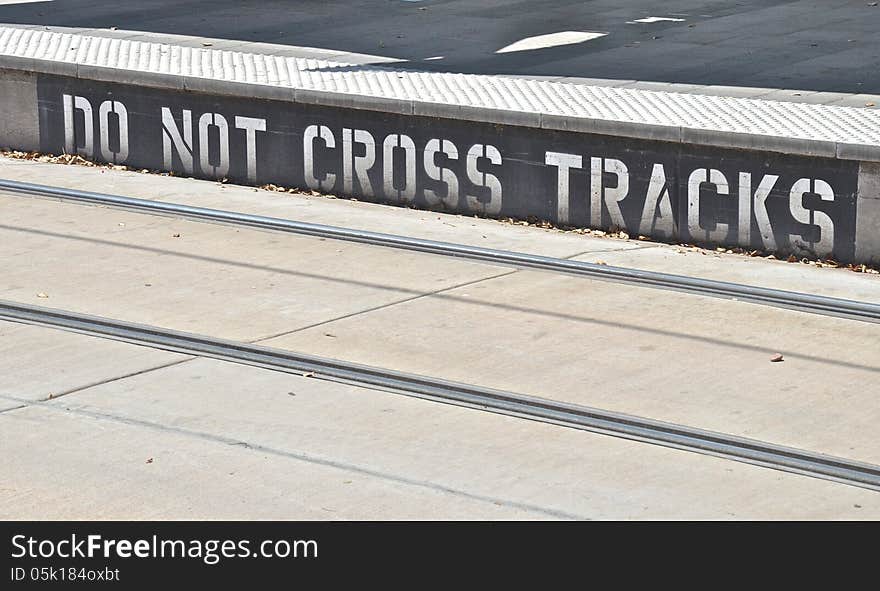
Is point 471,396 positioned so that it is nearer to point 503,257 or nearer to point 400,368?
point 400,368

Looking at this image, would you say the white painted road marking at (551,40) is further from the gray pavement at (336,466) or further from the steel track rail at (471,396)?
the gray pavement at (336,466)

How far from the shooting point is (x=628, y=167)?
442 inches

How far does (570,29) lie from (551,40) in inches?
30.1

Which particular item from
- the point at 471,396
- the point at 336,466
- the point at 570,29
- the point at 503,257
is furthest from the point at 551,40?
the point at 336,466

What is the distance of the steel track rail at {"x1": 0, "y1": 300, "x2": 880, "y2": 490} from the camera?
6.79 metres

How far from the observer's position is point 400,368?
820 cm

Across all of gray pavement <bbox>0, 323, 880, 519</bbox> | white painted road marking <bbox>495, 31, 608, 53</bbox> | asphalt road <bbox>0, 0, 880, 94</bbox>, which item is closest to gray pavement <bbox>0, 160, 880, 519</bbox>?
gray pavement <bbox>0, 323, 880, 519</bbox>

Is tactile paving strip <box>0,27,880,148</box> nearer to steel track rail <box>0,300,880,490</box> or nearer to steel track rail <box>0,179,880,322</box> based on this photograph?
steel track rail <box>0,179,880,322</box>

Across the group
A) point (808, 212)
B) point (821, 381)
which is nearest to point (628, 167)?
point (808, 212)

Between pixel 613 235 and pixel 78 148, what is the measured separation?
5345mm

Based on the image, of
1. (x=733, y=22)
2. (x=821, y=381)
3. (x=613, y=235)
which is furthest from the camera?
(x=733, y=22)

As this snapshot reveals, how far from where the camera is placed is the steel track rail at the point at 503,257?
364 inches
